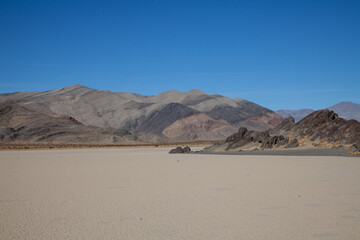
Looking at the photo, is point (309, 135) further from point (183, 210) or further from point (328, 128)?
point (183, 210)

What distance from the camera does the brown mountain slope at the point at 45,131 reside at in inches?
2972

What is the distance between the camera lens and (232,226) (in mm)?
5848

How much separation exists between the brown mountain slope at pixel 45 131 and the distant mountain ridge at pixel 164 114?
53.8 ft

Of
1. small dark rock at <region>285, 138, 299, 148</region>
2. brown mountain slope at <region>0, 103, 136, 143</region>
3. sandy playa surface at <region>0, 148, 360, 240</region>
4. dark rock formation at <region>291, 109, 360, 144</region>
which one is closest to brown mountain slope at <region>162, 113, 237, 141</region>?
brown mountain slope at <region>0, 103, 136, 143</region>

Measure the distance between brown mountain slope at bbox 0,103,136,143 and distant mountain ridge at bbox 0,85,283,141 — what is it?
645 inches

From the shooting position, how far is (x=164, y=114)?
127m

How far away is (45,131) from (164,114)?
2108 inches

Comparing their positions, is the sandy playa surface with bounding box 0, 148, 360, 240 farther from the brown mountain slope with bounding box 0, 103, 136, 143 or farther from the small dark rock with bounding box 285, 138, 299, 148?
the brown mountain slope with bounding box 0, 103, 136, 143

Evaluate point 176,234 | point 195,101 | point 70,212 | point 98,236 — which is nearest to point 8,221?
point 70,212

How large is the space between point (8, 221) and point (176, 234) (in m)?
2.96

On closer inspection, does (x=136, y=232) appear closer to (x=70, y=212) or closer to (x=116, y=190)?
(x=70, y=212)

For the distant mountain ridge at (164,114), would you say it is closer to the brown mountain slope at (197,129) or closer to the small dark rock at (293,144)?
the brown mountain slope at (197,129)

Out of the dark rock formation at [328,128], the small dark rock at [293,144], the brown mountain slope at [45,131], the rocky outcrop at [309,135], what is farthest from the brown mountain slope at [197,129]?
the small dark rock at [293,144]

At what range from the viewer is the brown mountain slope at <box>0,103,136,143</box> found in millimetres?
75500
